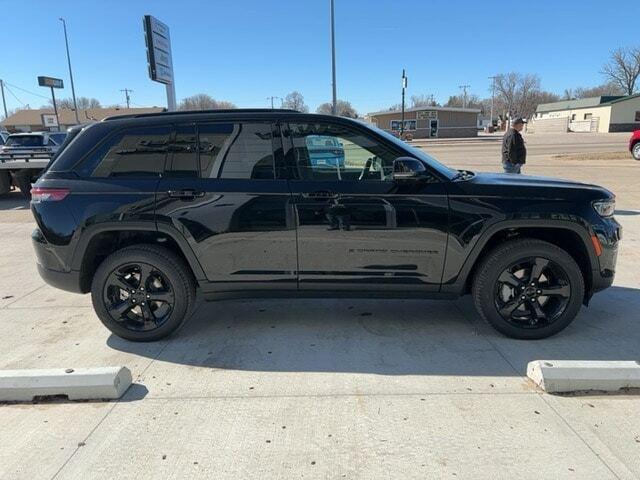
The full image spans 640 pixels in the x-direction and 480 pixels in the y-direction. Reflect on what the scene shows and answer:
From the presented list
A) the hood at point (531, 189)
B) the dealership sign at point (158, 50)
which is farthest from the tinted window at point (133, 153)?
the dealership sign at point (158, 50)

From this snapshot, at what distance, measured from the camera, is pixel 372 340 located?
4.03 meters

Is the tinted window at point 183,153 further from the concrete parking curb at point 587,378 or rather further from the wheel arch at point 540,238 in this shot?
the concrete parking curb at point 587,378

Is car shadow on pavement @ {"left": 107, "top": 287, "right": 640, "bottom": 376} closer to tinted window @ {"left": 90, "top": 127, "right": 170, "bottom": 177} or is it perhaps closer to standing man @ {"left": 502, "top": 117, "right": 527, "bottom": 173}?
tinted window @ {"left": 90, "top": 127, "right": 170, "bottom": 177}

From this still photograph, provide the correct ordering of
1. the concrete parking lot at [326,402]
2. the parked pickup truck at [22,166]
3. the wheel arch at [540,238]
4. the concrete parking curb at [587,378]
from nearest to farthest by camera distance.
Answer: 1. the concrete parking lot at [326,402]
2. the concrete parking curb at [587,378]
3. the wheel arch at [540,238]
4. the parked pickup truck at [22,166]

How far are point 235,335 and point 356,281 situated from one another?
45.6 inches

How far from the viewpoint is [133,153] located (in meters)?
3.92

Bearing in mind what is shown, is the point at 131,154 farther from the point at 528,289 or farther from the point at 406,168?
the point at 528,289

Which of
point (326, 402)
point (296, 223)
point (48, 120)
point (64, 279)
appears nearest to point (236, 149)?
point (296, 223)

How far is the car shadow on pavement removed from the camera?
3652 millimetres

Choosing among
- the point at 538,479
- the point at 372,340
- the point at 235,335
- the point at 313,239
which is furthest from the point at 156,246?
the point at 538,479

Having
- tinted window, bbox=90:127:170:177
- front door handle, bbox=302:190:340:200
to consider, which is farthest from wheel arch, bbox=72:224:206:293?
front door handle, bbox=302:190:340:200

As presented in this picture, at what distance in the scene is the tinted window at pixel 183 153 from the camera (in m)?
3.87

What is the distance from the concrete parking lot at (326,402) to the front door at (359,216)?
582mm

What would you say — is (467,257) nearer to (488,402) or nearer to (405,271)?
(405,271)
